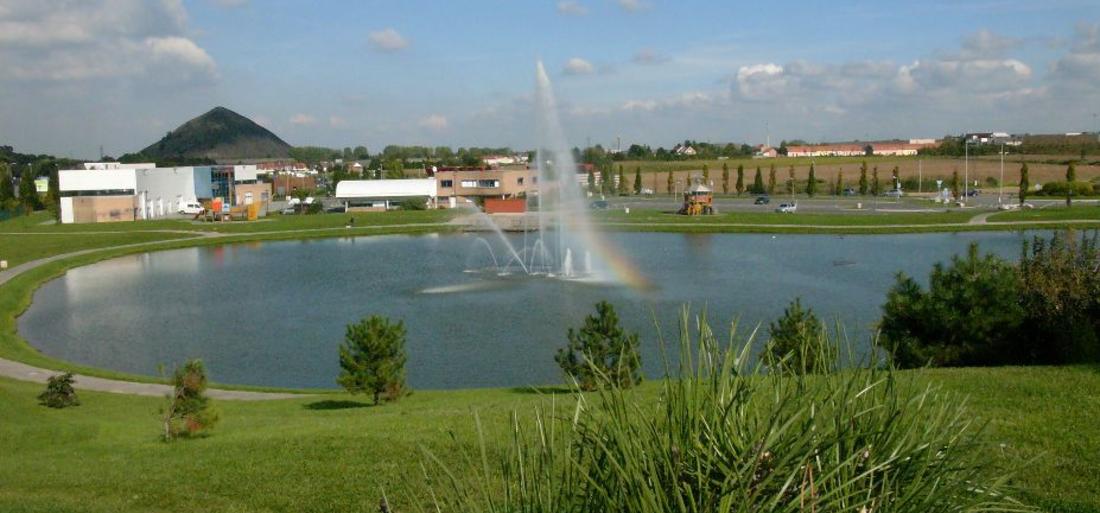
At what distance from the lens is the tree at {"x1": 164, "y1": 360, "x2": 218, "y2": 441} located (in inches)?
477

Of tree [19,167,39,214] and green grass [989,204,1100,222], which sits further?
tree [19,167,39,214]

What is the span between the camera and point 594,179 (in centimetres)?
9806

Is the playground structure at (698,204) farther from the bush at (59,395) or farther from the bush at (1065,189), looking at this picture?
the bush at (59,395)

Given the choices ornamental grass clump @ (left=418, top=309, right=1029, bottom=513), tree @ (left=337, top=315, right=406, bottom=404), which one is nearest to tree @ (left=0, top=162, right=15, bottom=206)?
tree @ (left=337, top=315, right=406, bottom=404)

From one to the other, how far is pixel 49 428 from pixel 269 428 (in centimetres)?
304

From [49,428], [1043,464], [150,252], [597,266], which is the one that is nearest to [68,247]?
[150,252]

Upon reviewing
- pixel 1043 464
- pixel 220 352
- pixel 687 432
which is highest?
pixel 687 432

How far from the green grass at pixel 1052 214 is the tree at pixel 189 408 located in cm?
5000

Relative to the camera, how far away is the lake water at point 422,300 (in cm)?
2202

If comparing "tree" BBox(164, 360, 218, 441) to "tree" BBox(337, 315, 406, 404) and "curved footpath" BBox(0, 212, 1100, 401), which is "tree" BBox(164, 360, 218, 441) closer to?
"tree" BBox(337, 315, 406, 404)

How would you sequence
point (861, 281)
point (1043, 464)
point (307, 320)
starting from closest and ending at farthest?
point (1043, 464), point (307, 320), point (861, 281)

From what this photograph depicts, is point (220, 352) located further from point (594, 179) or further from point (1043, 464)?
point (594, 179)

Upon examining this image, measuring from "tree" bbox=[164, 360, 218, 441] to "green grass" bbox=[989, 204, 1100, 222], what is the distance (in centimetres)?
5000

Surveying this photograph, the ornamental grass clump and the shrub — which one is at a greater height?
the ornamental grass clump
